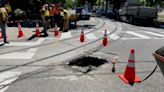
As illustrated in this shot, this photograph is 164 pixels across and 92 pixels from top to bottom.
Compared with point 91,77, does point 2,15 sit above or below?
above

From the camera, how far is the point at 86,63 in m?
9.10

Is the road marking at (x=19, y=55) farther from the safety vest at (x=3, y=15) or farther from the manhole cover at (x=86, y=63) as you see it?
the safety vest at (x=3, y=15)

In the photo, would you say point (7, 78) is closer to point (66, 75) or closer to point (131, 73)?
point (66, 75)

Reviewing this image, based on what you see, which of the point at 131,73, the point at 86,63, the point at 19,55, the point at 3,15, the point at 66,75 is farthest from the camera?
the point at 3,15

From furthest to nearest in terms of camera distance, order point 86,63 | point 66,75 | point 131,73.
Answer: point 86,63, point 66,75, point 131,73

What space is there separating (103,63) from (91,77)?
5.83ft

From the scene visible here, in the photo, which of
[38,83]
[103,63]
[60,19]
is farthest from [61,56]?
[60,19]

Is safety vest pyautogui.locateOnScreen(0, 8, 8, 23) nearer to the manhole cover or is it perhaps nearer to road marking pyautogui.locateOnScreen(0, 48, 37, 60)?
road marking pyautogui.locateOnScreen(0, 48, 37, 60)

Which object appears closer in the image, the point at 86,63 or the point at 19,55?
the point at 86,63

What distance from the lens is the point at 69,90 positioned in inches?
252

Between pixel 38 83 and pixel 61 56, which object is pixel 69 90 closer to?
pixel 38 83

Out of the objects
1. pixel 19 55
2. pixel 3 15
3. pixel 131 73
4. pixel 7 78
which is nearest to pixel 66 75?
→ pixel 7 78

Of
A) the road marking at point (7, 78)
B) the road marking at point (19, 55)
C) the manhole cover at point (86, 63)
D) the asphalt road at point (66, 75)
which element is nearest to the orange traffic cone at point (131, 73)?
the asphalt road at point (66, 75)

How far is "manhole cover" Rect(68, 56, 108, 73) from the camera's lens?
8412 millimetres
